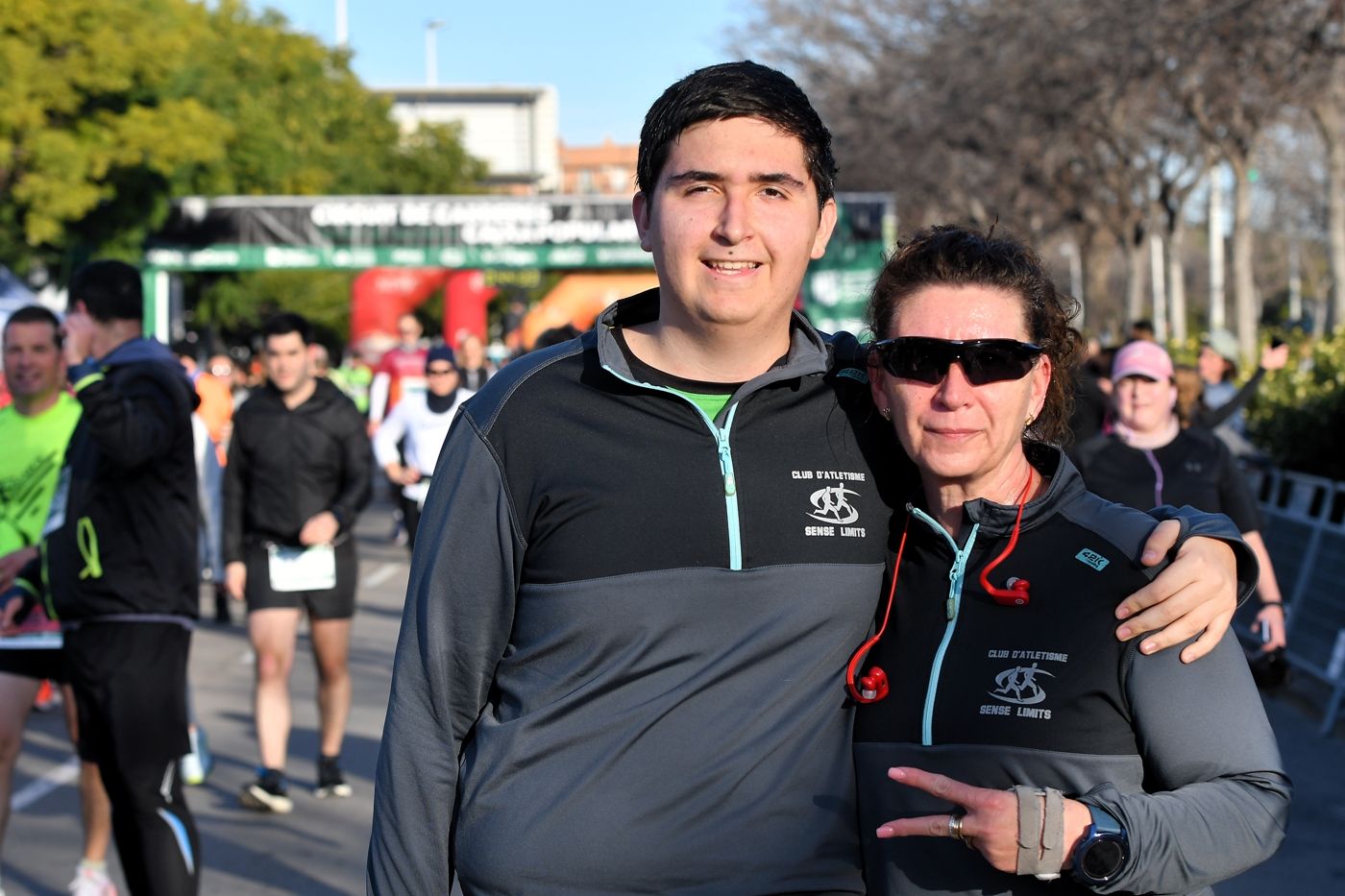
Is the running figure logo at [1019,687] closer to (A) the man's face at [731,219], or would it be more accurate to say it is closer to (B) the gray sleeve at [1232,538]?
(B) the gray sleeve at [1232,538]

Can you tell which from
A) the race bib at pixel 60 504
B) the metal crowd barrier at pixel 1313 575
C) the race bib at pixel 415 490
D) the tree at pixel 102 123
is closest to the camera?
the race bib at pixel 60 504

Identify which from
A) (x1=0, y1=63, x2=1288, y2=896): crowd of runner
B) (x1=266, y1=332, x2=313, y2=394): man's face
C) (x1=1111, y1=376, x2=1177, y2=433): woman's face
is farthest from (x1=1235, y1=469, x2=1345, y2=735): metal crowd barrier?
(x1=0, y1=63, x2=1288, y2=896): crowd of runner

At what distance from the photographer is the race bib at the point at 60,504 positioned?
5.37m

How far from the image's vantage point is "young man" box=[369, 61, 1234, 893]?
106 inches

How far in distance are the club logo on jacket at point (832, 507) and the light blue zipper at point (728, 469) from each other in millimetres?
116

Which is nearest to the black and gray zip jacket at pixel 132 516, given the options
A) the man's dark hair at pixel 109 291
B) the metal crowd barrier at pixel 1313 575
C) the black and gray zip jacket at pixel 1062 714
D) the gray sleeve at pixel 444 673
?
the man's dark hair at pixel 109 291

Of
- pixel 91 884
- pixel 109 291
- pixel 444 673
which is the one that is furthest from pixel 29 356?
pixel 444 673

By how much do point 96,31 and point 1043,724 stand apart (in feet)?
83.3

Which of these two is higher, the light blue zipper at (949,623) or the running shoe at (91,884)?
the light blue zipper at (949,623)

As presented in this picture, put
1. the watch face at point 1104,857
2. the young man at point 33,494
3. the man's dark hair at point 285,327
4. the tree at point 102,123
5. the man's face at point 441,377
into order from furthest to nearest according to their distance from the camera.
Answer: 1. the tree at point 102,123
2. the man's face at point 441,377
3. the man's dark hair at point 285,327
4. the young man at point 33,494
5. the watch face at point 1104,857

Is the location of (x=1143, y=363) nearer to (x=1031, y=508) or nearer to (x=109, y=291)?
(x=109, y=291)

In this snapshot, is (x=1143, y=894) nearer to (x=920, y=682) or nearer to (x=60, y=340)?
(x=920, y=682)

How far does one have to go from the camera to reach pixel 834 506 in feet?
9.36

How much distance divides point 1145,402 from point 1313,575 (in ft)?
13.9
